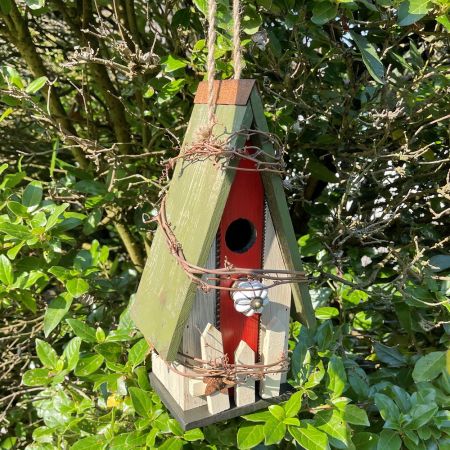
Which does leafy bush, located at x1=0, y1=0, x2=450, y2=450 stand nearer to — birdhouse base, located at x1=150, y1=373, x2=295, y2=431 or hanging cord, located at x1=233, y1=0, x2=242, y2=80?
birdhouse base, located at x1=150, y1=373, x2=295, y2=431

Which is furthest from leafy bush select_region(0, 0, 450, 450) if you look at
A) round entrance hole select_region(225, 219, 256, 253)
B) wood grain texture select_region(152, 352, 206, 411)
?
round entrance hole select_region(225, 219, 256, 253)

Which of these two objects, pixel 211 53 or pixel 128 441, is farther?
pixel 128 441

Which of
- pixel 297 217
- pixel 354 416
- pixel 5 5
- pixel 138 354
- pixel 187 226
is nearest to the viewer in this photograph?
pixel 187 226

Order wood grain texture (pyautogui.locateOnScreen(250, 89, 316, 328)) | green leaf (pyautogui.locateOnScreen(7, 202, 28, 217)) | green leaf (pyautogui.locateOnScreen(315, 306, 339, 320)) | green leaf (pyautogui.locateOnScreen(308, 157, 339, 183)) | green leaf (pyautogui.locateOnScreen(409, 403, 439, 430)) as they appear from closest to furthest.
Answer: wood grain texture (pyautogui.locateOnScreen(250, 89, 316, 328))
green leaf (pyautogui.locateOnScreen(409, 403, 439, 430))
green leaf (pyautogui.locateOnScreen(7, 202, 28, 217))
green leaf (pyautogui.locateOnScreen(315, 306, 339, 320))
green leaf (pyautogui.locateOnScreen(308, 157, 339, 183))

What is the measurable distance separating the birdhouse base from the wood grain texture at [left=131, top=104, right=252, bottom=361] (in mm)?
155

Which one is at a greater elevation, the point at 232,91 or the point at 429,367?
the point at 232,91

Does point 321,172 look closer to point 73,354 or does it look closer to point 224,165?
point 224,165

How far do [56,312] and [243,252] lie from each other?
0.61 meters

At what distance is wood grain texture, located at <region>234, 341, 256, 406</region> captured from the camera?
1015 mm

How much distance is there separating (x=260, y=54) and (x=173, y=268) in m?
0.72

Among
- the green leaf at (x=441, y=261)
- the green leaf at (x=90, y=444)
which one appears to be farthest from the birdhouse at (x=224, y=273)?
the green leaf at (x=441, y=261)

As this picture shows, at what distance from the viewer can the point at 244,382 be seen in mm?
1038

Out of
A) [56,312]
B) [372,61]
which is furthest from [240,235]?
[56,312]

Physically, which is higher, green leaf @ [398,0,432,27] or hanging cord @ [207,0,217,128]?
green leaf @ [398,0,432,27]
